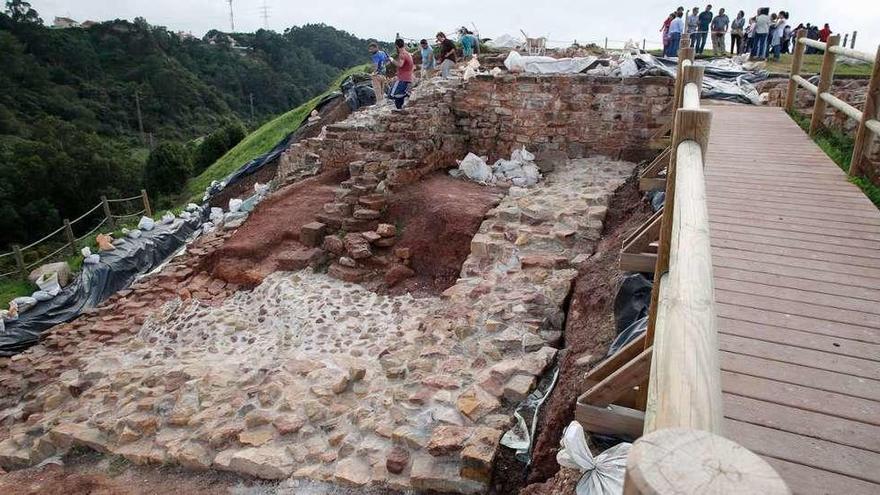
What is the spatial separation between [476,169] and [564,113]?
1.98 meters

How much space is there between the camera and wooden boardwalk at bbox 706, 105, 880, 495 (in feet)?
6.47

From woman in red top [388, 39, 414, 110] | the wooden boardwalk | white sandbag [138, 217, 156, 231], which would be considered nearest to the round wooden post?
the wooden boardwalk

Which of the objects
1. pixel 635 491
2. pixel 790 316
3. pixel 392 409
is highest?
pixel 635 491

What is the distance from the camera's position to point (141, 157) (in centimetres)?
3694

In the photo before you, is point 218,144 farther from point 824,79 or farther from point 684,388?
point 684,388

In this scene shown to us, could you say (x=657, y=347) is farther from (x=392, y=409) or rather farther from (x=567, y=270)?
(x=567, y=270)

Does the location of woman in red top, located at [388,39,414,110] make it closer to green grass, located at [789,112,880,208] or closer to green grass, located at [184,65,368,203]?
green grass, located at [789,112,880,208]

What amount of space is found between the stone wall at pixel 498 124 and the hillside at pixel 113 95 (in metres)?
21.5

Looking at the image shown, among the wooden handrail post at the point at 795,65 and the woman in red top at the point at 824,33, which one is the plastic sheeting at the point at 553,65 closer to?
the wooden handrail post at the point at 795,65

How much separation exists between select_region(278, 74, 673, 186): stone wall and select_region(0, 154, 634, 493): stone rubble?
72.7 inches

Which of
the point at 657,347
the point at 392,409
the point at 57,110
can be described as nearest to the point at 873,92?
the point at 657,347

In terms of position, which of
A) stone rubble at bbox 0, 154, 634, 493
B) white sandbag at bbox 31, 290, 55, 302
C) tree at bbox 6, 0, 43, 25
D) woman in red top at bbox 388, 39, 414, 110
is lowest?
white sandbag at bbox 31, 290, 55, 302

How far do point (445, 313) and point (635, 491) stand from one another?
5.26m

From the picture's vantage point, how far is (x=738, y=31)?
1501cm
